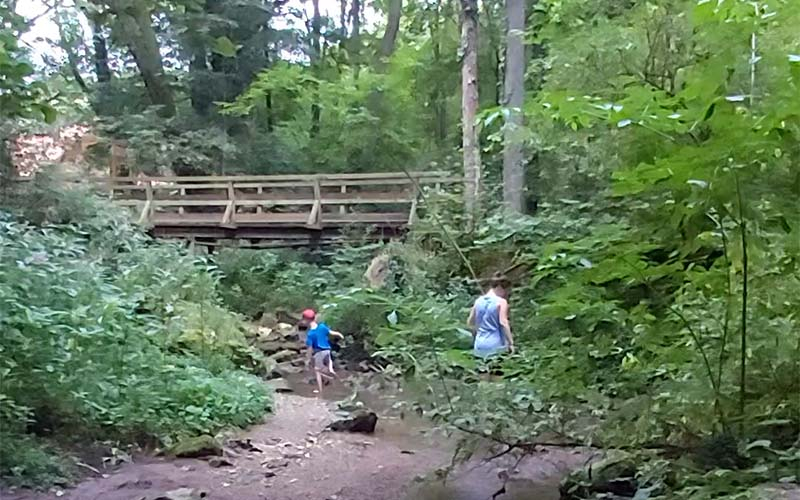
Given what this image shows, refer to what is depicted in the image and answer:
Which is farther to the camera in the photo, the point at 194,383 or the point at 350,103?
the point at 350,103

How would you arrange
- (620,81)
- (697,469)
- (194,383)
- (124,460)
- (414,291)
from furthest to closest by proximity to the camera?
(414,291), (194,383), (620,81), (124,460), (697,469)

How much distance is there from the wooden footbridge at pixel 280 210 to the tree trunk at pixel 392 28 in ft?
12.3

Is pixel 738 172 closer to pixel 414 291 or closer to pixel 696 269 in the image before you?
pixel 696 269

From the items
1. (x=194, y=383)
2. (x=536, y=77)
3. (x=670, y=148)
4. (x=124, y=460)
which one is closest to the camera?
(x=670, y=148)

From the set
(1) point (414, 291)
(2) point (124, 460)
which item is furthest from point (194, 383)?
(1) point (414, 291)

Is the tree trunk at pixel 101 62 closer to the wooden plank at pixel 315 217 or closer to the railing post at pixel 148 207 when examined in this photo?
the railing post at pixel 148 207

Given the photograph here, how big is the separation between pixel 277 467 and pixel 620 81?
295 centimetres

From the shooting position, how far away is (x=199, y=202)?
1195 cm

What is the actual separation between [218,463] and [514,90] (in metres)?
5.89

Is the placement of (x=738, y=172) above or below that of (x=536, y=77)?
below

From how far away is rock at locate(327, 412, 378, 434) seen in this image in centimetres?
572

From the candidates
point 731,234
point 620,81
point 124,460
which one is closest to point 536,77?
point 620,81

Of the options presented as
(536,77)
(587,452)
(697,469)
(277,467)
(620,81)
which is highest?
(536,77)

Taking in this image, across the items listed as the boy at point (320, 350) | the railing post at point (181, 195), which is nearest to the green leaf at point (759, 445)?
the boy at point (320, 350)
